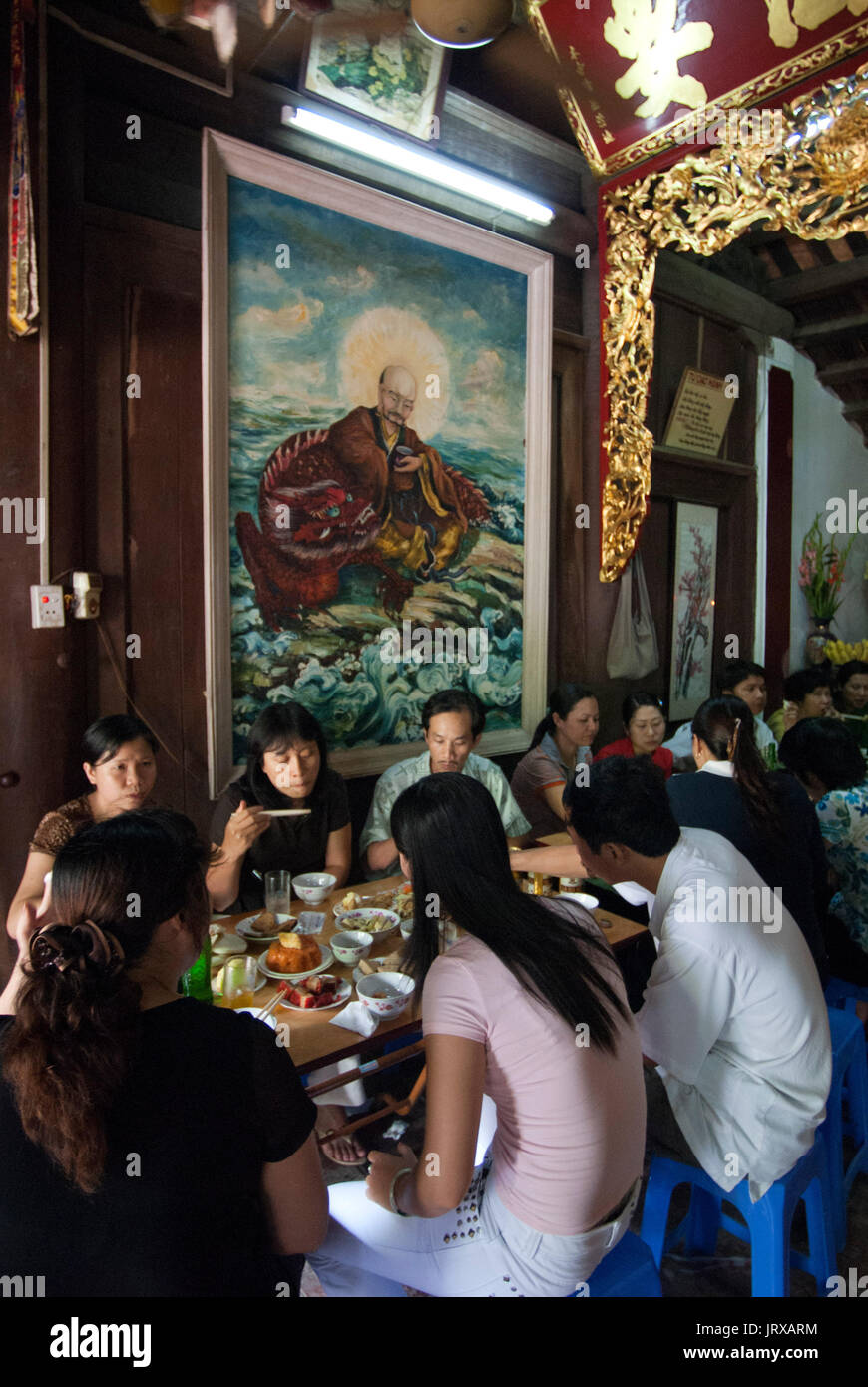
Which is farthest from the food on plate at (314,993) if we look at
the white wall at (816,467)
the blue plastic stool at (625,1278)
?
the white wall at (816,467)

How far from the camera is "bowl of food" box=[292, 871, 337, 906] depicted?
7.86 ft

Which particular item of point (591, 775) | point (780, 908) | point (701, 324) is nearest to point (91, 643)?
point (591, 775)

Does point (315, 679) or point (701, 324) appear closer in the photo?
point (315, 679)

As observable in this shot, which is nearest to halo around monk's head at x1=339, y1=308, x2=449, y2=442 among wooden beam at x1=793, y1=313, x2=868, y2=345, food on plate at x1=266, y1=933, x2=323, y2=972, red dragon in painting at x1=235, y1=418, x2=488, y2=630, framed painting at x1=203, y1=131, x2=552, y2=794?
framed painting at x1=203, y1=131, x2=552, y2=794

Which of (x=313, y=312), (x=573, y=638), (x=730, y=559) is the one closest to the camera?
(x=313, y=312)

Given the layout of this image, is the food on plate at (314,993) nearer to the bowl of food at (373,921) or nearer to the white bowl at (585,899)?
the bowl of food at (373,921)

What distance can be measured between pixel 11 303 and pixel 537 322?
245cm

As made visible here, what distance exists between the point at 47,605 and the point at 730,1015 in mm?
2314

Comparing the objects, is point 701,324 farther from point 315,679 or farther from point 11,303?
point 11,303

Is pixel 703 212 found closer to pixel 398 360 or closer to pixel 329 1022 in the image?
pixel 398 360

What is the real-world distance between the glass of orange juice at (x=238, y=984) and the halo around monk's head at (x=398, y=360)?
7.85ft

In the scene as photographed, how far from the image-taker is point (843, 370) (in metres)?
6.21

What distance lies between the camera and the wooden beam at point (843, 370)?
6.14 metres

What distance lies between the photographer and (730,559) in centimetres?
561
